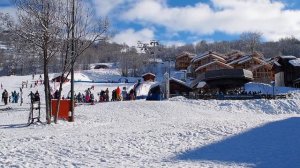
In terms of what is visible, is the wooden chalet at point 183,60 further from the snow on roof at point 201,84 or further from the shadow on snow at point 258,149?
the shadow on snow at point 258,149

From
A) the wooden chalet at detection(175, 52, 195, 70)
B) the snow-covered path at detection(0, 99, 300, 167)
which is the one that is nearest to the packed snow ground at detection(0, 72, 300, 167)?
the snow-covered path at detection(0, 99, 300, 167)

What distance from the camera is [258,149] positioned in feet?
47.0

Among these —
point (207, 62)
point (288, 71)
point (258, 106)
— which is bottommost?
point (258, 106)

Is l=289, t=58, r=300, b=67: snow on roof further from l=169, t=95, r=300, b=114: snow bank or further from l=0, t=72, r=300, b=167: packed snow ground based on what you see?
l=0, t=72, r=300, b=167: packed snow ground

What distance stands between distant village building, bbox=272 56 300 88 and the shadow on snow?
43.5 metres

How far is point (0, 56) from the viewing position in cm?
15512

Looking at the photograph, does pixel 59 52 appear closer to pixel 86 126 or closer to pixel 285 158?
pixel 86 126

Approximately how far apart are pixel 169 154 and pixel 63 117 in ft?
38.3

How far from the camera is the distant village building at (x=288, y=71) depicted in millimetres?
59062

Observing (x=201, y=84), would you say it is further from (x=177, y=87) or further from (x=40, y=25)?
(x=40, y=25)

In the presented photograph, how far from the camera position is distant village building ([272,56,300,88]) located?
194 ft

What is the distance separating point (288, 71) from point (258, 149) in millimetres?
49225

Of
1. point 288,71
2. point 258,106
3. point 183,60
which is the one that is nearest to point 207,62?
point 288,71

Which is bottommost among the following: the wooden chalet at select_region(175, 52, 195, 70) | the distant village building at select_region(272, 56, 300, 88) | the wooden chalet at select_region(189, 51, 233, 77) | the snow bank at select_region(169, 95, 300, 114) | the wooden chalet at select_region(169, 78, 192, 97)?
the snow bank at select_region(169, 95, 300, 114)
